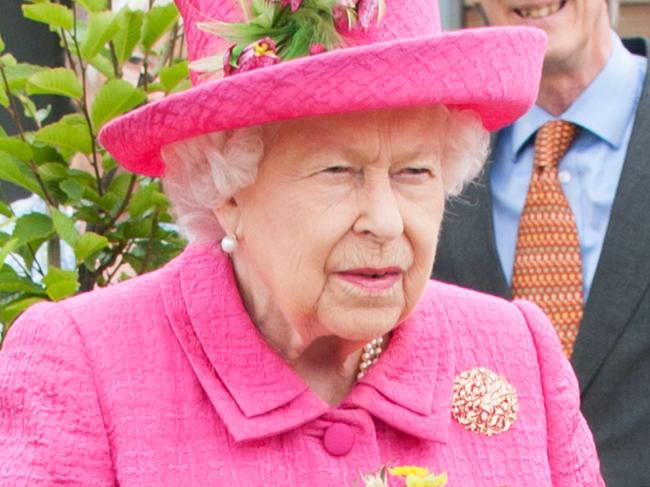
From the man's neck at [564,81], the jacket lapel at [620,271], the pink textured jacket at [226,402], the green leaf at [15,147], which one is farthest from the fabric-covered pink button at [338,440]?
the man's neck at [564,81]

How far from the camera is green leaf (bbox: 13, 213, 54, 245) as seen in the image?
3.29 meters

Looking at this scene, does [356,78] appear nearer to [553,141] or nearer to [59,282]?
[59,282]

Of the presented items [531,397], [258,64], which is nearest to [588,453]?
[531,397]

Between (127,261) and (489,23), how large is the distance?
1386 millimetres

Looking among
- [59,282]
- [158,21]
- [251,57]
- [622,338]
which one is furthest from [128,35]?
[622,338]

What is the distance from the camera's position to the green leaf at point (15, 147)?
328 cm

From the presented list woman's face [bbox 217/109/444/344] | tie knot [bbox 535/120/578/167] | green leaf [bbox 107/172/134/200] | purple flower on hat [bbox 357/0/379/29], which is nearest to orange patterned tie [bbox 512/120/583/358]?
tie knot [bbox 535/120/578/167]

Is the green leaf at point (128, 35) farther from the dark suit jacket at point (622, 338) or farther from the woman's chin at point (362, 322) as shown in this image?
the woman's chin at point (362, 322)

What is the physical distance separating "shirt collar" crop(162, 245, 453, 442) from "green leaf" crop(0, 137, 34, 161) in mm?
644

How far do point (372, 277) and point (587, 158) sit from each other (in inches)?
63.6

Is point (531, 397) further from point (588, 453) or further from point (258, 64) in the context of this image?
point (258, 64)

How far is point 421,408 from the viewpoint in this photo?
8.87 ft

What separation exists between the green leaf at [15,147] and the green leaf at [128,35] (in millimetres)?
269

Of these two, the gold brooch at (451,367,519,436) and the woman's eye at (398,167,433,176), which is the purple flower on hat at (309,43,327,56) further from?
the gold brooch at (451,367,519,436)
